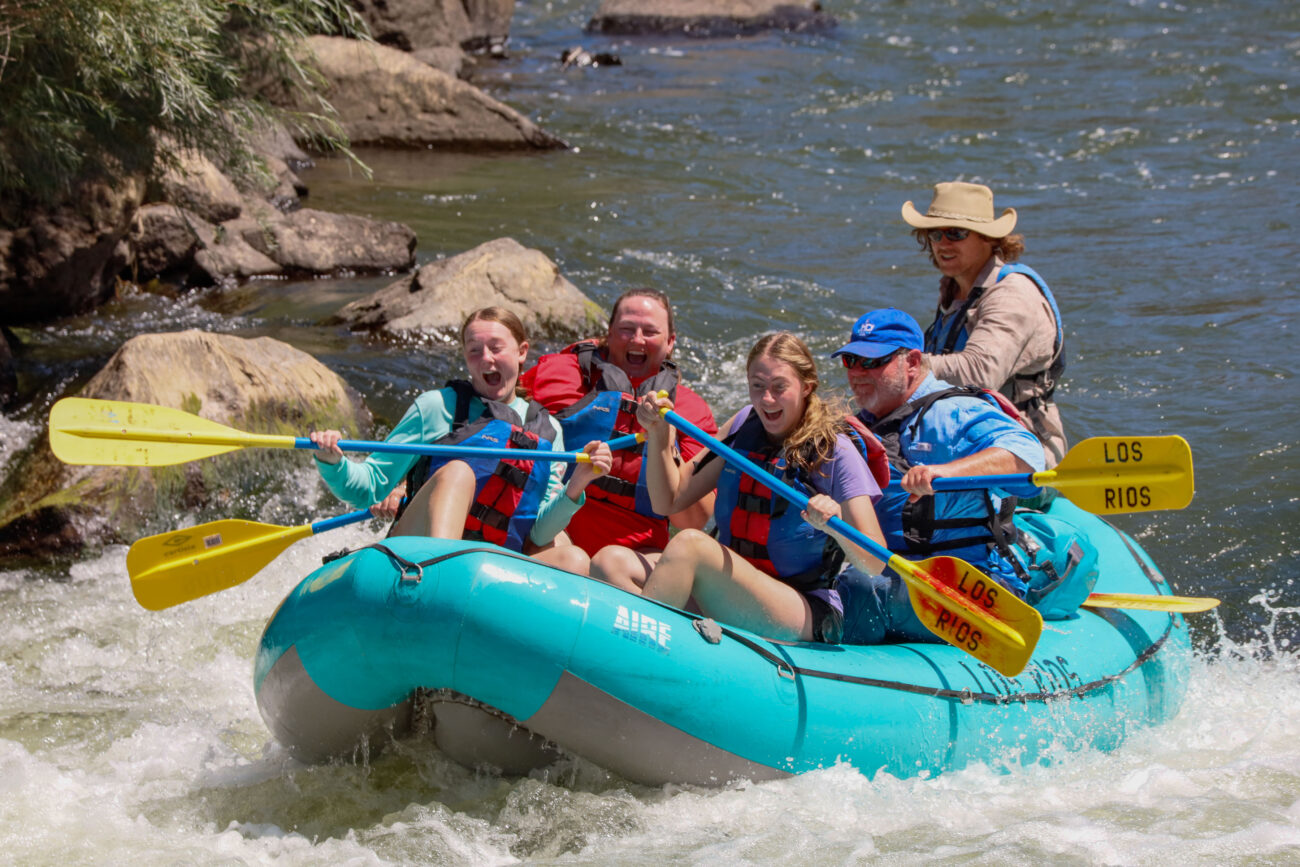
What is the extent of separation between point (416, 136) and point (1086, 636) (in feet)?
30.4

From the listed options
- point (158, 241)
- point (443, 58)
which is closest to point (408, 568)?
point (158, 241)

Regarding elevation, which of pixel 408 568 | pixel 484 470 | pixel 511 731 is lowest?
pixel 511 731

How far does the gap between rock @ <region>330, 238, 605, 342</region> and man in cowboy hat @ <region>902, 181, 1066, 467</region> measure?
10.1 feet

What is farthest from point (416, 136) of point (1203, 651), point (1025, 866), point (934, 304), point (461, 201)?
point (1025, 866)

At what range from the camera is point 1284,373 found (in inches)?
269

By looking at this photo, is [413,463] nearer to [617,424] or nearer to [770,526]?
[617,424]

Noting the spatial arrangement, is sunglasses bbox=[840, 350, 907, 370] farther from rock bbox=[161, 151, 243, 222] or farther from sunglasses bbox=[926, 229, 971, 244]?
rock bbox=[161, 151, 243, 222]

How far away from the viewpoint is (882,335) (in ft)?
11.7

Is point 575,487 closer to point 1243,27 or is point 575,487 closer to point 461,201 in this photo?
point 461,201

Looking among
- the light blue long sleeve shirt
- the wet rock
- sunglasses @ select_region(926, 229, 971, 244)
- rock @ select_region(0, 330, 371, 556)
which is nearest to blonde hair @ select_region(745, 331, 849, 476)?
the light blue long sleeve shirt

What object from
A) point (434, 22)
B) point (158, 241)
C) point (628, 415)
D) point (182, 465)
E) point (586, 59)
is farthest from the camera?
point (586, 59)

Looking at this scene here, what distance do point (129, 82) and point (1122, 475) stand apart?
4.61m

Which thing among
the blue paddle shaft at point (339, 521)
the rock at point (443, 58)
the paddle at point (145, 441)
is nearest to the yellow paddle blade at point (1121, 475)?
the paddle at point (145, 441)

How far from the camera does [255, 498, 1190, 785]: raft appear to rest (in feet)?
10.2
